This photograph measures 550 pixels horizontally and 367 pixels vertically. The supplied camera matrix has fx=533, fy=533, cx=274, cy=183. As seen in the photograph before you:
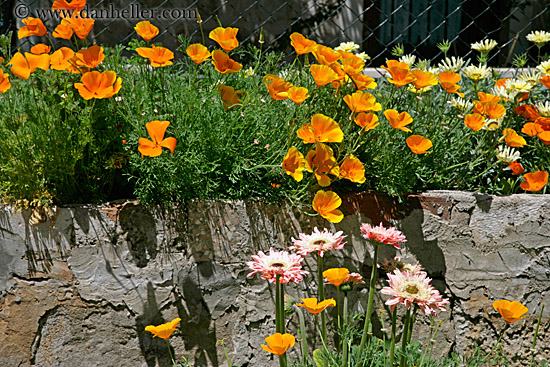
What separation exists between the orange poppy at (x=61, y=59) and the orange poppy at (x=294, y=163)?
777 millimetres

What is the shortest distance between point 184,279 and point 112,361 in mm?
387

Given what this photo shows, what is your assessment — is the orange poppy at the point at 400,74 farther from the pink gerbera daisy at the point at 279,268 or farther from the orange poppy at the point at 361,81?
the pink gerbera daisy at the point at 279,268

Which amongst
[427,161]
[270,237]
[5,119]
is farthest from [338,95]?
[5,119]

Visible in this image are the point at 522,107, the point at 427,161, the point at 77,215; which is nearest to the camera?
the point at 77,215

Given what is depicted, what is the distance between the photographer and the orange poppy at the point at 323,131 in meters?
1.71

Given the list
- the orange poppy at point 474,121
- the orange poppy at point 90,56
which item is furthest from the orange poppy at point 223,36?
the orange poppy at point 474,121

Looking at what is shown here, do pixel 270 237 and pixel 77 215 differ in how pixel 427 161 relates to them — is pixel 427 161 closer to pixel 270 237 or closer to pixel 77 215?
pixel 270 237

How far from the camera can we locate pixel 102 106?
6.11 ft

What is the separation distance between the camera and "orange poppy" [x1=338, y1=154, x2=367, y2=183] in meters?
1.80

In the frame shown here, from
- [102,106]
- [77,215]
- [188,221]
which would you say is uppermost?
[102,106]

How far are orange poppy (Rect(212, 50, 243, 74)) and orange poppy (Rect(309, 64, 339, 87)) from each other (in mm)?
262

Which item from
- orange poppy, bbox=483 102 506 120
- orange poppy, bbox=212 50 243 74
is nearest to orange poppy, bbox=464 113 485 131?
orange poppy, bbox=483 102 506 120

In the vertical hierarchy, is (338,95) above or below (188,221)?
above

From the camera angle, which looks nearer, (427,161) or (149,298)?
(149,298)
